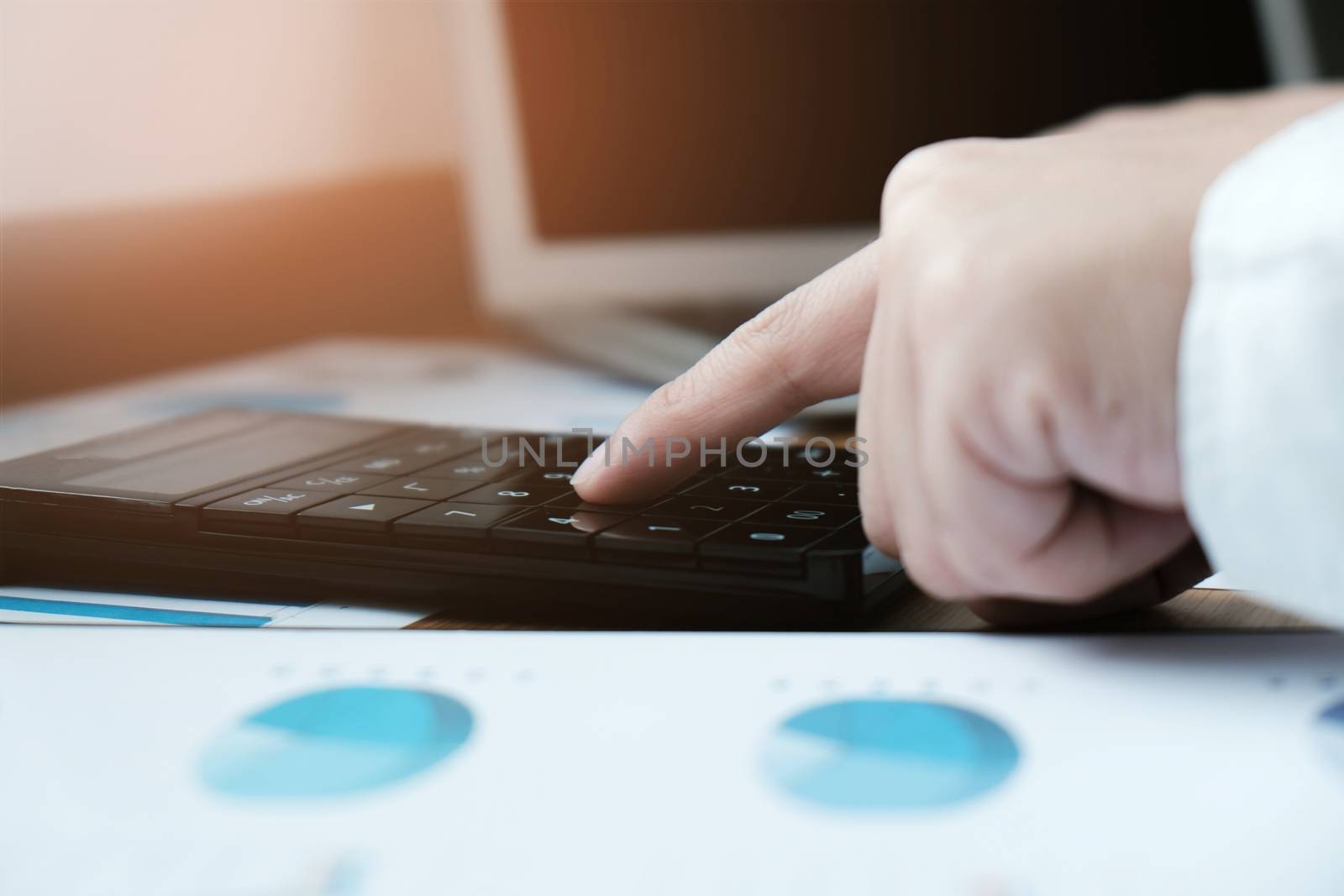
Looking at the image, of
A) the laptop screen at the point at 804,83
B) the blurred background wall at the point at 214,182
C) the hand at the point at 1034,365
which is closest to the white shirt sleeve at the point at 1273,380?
the hand at the point at 1034,365

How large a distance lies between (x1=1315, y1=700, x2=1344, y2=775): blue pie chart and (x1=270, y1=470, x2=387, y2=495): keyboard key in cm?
25

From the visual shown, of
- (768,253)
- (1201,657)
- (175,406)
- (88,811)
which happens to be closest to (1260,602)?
(1201,657)

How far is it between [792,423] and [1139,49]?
0.33m

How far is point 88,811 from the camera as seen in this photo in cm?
22

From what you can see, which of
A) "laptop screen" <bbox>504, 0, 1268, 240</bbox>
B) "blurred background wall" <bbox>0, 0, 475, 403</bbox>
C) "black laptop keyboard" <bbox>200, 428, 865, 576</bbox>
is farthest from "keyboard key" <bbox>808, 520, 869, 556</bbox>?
"blurred background wall" <bbox>0, 0, 475, 403</bbox>

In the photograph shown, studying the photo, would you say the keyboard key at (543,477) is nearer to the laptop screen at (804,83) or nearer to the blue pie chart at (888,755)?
the blue pie chart at (888,755)

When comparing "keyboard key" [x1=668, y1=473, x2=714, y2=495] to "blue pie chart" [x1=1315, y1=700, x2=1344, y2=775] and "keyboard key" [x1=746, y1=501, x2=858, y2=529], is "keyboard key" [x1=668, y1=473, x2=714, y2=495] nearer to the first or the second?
"keyboard key" [x1=746, y1=501, x2=858, y2=529]

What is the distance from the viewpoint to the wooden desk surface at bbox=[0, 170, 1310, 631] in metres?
0.72

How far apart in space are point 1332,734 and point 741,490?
172 mm

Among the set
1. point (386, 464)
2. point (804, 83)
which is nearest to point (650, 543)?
point (386, 464)

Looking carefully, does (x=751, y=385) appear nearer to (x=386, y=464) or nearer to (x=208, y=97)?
(x=386, y=464)

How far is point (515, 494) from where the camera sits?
350 mm

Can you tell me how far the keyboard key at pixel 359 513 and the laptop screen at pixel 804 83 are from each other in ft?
1.34

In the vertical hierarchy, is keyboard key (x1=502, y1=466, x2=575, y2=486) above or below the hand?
below
